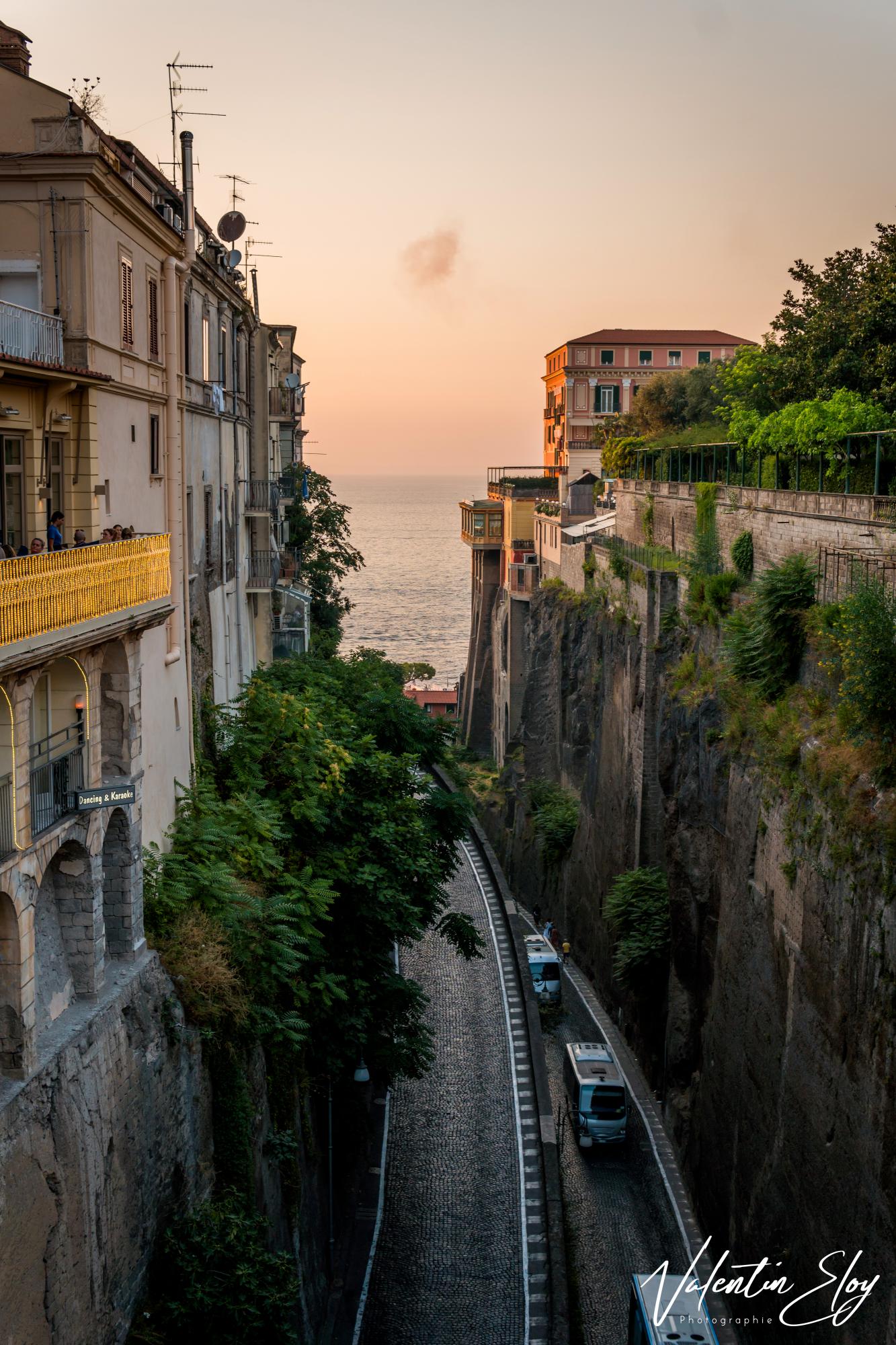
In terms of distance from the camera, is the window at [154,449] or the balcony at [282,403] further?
the balcony at [282,403]

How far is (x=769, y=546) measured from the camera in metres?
31.0

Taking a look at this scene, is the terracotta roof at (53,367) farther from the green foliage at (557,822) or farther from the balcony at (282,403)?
the green foliage at (557,822)

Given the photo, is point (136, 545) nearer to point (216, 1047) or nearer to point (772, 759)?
point (216, 1047)

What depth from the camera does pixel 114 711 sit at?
54.7ft

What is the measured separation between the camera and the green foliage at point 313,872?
19359mm

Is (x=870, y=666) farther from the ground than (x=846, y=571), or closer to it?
closer to it

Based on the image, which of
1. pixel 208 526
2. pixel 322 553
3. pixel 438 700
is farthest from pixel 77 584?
pixel 438 700

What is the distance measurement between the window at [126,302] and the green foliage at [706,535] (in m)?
19.7

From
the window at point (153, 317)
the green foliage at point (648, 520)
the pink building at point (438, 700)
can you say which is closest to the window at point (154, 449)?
the window at point (153, 317)

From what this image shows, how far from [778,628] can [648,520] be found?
19434mm

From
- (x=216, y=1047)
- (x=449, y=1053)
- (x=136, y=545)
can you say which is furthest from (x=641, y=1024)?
(x=136, y=545)

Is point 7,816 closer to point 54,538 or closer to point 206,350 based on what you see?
point 54,538

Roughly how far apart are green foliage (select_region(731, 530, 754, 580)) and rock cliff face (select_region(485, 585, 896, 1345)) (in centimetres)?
362

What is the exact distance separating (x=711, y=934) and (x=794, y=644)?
7005 mm
